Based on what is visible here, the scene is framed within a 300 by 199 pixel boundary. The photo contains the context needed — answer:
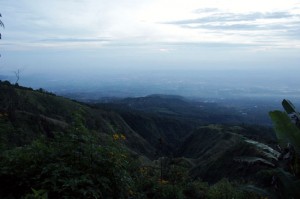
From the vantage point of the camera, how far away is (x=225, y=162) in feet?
144

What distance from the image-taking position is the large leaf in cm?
534

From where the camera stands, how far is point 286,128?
212 inches

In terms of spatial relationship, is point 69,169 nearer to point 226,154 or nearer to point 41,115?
point 41,115

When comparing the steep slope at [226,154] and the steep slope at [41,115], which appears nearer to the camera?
the steep slope at [226,154]

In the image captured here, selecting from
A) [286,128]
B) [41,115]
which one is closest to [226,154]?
[41,115]

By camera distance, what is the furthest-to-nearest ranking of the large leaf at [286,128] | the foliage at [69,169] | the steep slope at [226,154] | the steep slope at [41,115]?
the steep slope at [41,115], the steep slope at [226,154], the foliage at [69,169], the large leaf at [286,128]

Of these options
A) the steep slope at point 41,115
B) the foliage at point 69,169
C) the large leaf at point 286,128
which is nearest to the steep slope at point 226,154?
the large leaf at point 286,128

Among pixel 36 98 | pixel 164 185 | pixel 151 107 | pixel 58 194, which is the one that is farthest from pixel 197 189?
pixel 151 107

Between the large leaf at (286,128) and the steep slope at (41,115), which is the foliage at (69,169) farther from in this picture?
the large leaf at (286,128)

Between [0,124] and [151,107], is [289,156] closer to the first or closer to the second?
[0,124]

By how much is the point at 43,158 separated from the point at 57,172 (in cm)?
68

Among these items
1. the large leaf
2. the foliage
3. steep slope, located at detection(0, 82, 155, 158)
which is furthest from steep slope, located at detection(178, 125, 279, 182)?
steep slope, located at detection(0, 82, 155, 158)

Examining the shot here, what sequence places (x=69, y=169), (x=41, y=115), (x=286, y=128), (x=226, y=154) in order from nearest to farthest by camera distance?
(x=286, y=128) < (x=69, y=169) < (x=41, y=115) < (x=226, y=154)

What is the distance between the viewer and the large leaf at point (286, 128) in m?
5.34
